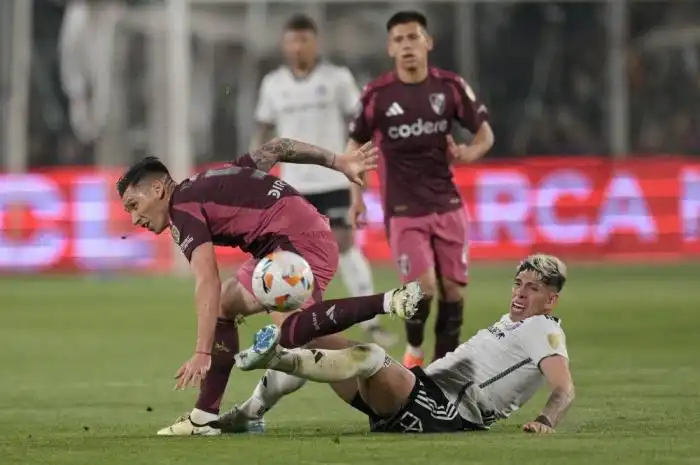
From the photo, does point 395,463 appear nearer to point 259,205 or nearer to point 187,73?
point 259,205

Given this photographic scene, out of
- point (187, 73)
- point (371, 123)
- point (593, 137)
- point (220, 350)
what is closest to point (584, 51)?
point (593, 137)

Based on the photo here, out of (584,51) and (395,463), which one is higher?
(584,51)

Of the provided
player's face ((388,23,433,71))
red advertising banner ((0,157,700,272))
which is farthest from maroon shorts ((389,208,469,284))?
red advertising banner ((0,157,700,272))

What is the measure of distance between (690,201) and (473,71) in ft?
12.1

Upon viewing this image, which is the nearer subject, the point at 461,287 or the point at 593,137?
the point at 461,287

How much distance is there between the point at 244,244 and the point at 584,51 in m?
16.8

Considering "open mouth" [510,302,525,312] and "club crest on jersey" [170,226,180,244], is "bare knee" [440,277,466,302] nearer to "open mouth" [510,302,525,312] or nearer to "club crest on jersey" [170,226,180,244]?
"open mouth" [510,302,525,312]

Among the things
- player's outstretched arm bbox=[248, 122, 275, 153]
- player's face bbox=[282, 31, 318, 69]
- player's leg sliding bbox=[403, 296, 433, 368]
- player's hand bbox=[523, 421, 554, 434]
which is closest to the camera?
player's hand bbox=[523, 421, 554, 434]

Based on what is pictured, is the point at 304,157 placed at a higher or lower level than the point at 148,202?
higher

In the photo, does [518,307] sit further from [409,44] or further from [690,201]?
[690,201]

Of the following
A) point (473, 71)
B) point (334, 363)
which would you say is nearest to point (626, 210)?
point (473, 71)

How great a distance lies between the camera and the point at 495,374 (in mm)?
8000

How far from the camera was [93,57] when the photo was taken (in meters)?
24.7

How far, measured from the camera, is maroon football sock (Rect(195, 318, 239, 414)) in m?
8.22
